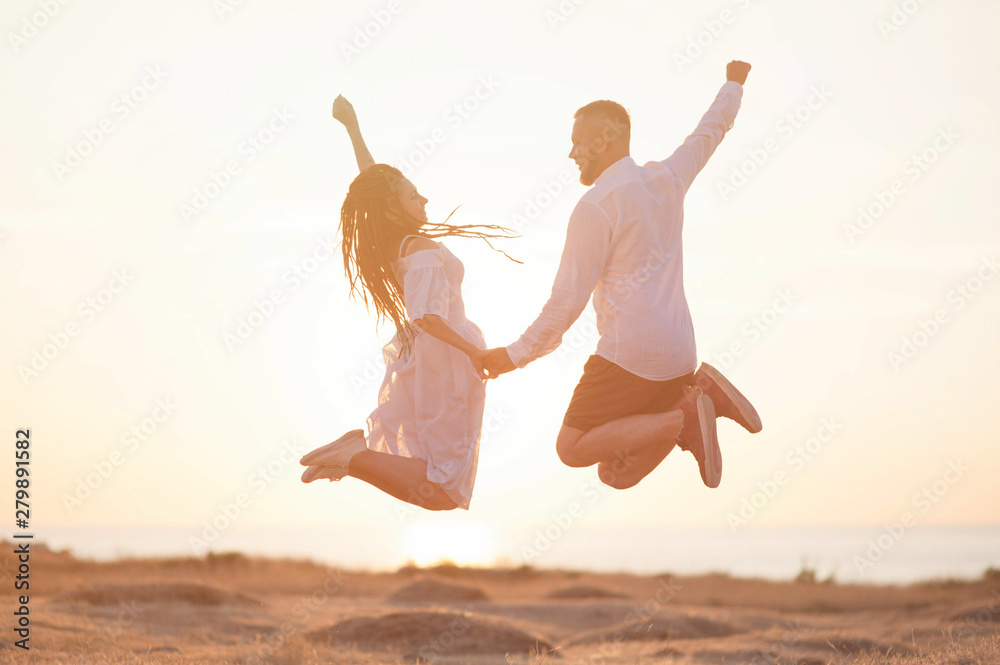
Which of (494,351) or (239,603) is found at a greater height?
(494,351)

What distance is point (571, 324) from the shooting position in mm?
7145

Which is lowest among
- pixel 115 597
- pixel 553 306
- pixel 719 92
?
pixel 115 597

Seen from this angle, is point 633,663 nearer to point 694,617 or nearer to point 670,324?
point 694,617

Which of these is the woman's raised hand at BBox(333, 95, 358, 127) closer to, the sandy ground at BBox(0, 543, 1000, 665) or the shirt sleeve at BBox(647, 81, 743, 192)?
the shirt sleeve at BBox(647, 81, 743, 192)

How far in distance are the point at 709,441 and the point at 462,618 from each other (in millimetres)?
18745

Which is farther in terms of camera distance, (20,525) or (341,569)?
(341,569)

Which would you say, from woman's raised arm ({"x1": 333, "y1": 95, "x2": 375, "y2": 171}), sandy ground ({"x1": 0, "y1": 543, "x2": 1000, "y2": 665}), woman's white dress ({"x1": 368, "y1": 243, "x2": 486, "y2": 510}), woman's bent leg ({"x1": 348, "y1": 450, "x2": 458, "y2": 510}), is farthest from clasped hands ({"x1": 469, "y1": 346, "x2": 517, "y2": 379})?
sandy ground ({"x1": 0, "y1": 543, "x2": 1000, "y2": 665})

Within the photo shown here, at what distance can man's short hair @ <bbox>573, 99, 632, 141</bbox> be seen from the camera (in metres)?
7.25

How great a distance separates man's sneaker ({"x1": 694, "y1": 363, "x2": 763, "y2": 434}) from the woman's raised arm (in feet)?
10.7

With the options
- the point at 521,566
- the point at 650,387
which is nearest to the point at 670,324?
the point at 650,387

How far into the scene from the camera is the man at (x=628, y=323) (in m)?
7.05

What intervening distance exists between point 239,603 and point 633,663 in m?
10.8

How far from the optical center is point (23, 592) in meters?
25.9

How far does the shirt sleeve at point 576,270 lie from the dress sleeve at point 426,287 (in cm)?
87
